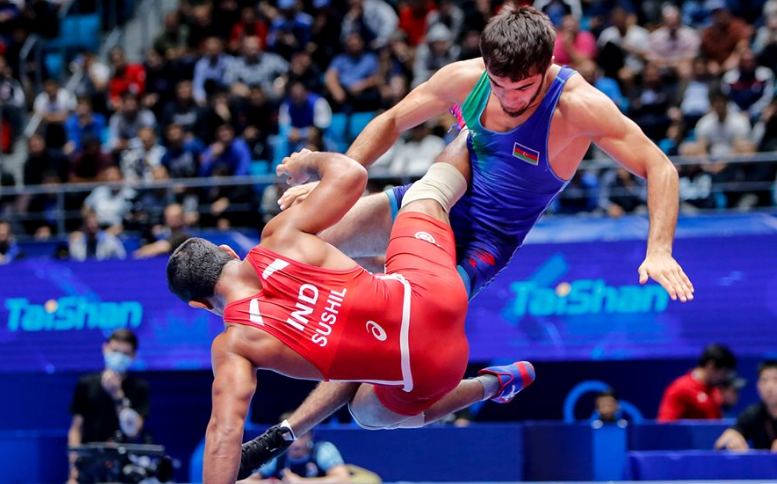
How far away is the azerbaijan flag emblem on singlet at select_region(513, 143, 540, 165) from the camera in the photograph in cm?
510

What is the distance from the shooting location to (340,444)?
8227 millimetres

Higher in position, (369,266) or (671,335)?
(369,266)

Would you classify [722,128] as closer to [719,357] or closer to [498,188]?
[719,357]

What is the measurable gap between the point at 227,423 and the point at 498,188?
169cm

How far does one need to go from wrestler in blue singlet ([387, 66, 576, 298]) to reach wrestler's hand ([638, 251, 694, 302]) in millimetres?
777

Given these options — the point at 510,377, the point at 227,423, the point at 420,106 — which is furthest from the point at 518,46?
the point at 227,423

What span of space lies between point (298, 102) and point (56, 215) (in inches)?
107

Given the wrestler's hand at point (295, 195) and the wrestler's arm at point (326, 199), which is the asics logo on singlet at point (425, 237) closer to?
the wrestler's arm at point (326, 199)

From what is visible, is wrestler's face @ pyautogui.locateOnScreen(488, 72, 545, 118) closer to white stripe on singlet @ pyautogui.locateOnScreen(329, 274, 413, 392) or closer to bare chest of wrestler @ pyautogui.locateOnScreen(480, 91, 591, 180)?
bare chest of wrestler @ pyautogui.locateOnScreen(480, 91, 591, 180)

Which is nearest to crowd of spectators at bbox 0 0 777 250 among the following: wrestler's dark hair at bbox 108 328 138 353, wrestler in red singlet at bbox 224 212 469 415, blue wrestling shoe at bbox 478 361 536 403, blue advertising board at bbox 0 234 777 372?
blue advertising board at bbox 0 234 777 372

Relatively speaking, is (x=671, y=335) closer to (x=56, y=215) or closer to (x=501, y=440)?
(x=501, y=440)

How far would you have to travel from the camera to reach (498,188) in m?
5.27

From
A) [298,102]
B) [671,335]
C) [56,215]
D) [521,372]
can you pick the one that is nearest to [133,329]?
[56,215]

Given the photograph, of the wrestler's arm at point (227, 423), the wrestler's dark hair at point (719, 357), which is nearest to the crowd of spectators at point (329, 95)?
the wrestler's dark hair at point (719, 357)
